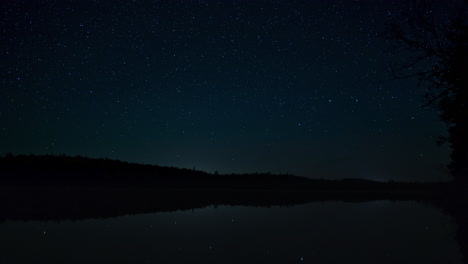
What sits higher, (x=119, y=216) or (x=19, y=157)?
(x=19, y=157)

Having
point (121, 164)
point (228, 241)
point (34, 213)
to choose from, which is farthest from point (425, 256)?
point (121, 164)

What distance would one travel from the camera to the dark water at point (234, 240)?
27.3ft

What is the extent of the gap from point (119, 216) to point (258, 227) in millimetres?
5561

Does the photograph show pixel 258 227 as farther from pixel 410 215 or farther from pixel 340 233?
pixel 410 215

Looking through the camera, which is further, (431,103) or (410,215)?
(410,215)

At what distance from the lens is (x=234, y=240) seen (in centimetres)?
1054

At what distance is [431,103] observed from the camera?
1313 cm

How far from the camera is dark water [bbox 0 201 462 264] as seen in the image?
8.33 meters

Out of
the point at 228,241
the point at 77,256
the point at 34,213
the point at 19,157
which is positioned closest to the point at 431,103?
the point at 228,241

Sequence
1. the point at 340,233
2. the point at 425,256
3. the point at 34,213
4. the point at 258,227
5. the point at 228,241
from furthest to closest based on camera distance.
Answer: the point at 34,213 < the point at 258,227 < the point at 340,233 < the point at 228,241 < the point at 425,256

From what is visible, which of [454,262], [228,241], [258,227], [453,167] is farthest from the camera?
[453,167]

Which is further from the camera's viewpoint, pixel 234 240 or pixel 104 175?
pixel 104 175

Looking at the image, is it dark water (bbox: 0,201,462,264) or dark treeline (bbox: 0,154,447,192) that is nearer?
dark water (bbox: 0,201,462,264)

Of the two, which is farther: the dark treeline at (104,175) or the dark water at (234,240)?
the dark treeline at (104,175)
